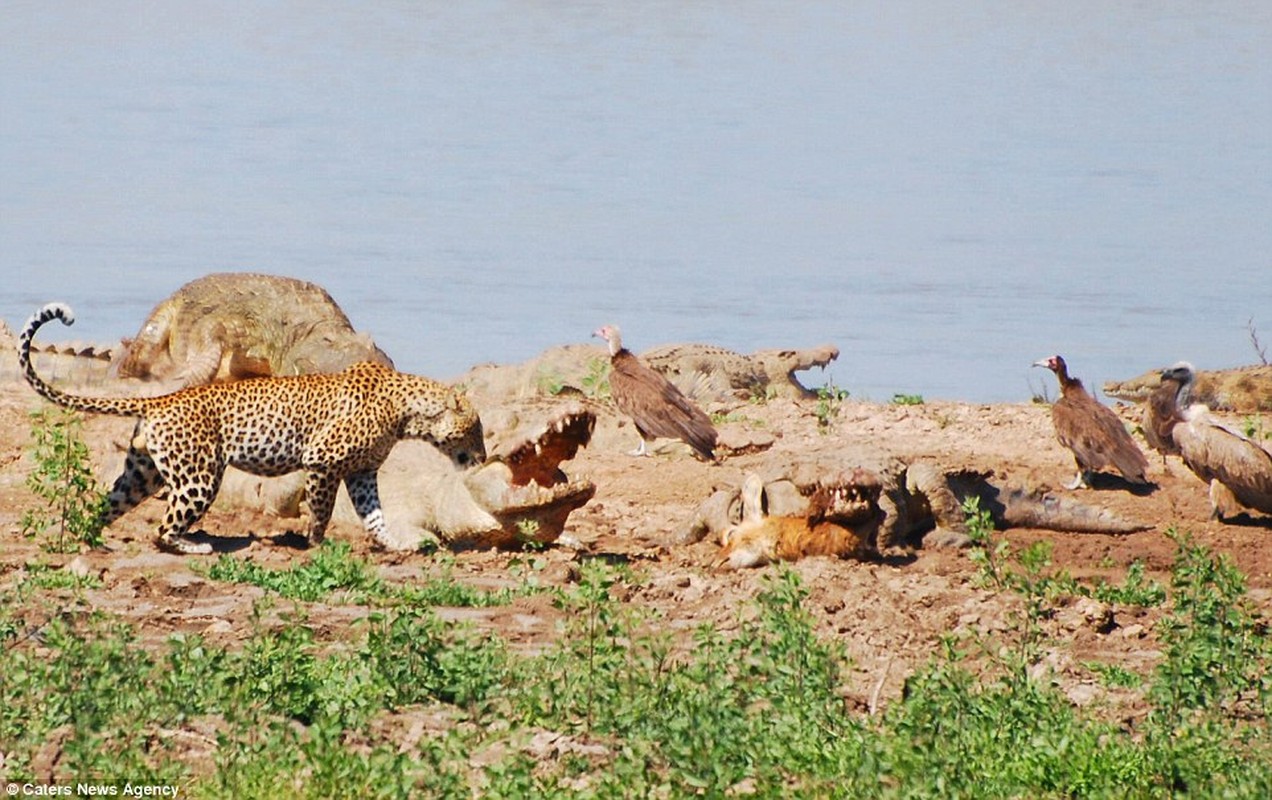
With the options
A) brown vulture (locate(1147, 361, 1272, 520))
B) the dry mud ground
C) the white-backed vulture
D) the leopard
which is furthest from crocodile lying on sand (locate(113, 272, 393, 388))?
brown vulture (locate(1147, 361, 1272, 520))

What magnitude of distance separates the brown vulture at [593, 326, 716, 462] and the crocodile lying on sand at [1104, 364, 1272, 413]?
583 cm

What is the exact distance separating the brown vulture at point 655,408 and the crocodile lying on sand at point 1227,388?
583 centimetres

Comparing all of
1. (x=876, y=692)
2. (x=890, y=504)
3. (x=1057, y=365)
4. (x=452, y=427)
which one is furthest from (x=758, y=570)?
(x=1057, y=365)

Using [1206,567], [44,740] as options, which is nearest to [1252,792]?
[1206,567]

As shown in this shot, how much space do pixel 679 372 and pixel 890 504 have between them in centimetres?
758

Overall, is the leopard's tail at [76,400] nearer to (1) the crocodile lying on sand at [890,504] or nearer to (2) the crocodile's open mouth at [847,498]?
(1) the crocodile lying on sand at [890,504]

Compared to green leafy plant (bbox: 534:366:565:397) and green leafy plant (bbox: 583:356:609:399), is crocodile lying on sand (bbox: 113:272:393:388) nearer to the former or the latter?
green leafy plant (bbox: 534:366:565:397)

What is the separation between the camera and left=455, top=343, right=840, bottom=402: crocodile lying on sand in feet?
61.3

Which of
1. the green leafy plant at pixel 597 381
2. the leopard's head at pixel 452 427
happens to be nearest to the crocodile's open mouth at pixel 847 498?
the leopard's head at pixel 452 427

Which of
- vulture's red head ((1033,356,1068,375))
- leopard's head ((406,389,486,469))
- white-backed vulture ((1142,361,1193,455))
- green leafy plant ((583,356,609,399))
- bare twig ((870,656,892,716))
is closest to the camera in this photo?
bare twig ((870,656,892,716))

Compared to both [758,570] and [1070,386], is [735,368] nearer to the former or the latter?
[1070,386]

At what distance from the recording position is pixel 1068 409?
49.8 feet

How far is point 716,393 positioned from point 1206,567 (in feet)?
34.7

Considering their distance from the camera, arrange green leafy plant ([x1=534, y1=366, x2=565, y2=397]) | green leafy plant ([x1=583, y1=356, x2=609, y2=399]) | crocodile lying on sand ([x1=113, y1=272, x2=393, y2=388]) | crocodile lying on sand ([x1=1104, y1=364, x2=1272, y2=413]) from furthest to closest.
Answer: crocodile lying on sand ([x1=1104, y1=364, x2=1272, y2=413]) < crocodile lying on sand ([x1=113, y1=272, x2=393, y2=388]) < green leafy plant ([x1=583, y1=356, x2=609, y2=399]) < green leafy plant ([x1=534, y1=366, x2=565, y2=397])
